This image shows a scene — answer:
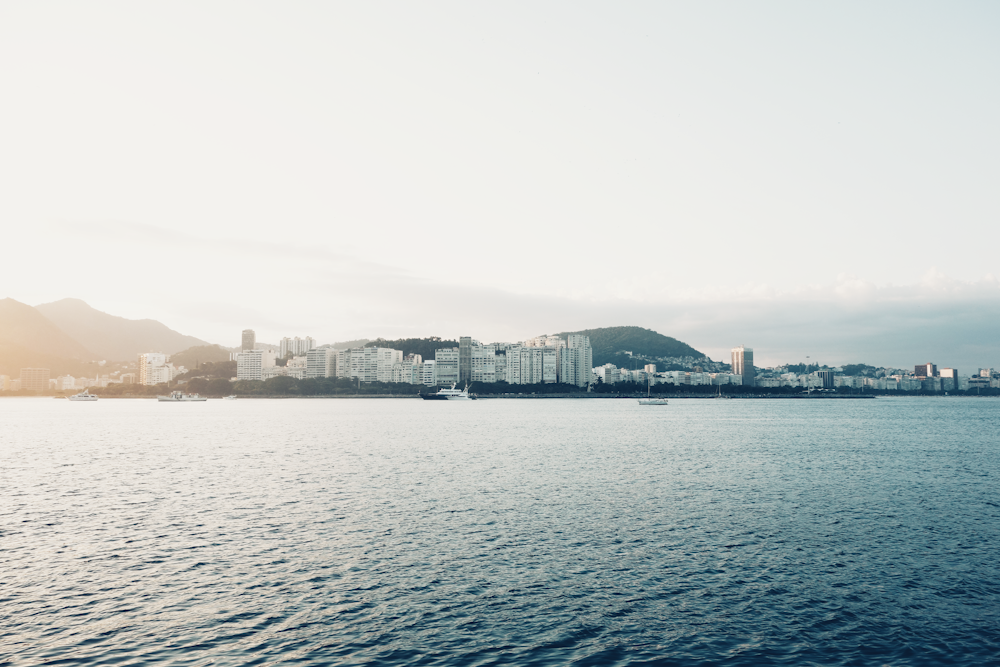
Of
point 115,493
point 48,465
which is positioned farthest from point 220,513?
point 48,465

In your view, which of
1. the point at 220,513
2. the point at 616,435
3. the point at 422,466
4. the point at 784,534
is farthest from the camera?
the point at 616,435

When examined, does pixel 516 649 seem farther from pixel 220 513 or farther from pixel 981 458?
pixel 981 458

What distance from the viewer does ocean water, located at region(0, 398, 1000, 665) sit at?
15.9m

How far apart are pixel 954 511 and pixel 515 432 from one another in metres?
65.1

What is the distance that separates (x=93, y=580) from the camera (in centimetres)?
2112

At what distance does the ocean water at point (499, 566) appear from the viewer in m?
15.9

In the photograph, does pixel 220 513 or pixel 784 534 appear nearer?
pixel 784 534

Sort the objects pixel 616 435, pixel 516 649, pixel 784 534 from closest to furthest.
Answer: pixel 516 649 < pixel 784 534 < pixel 616 435

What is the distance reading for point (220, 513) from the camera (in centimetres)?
3284

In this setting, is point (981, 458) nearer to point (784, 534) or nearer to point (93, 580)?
point (784, 534)

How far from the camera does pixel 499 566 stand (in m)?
22.8

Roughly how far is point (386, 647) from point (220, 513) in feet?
68.9

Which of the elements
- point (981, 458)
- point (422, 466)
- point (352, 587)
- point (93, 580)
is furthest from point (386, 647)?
point (981, 458)

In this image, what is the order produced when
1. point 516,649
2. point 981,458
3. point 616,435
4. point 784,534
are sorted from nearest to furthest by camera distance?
point 516,649
point 784,534
point 981,458
point 616,435
